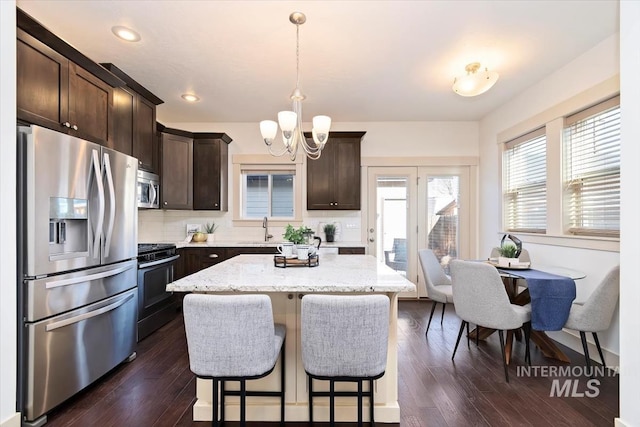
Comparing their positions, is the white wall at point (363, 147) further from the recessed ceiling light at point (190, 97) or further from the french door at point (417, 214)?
the recessed ceiling light at point (190, 97)

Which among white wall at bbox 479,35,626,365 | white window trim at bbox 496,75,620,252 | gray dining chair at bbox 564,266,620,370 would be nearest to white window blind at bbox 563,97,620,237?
white window trim at bbox 496,75,620,252

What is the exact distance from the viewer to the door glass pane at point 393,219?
4.84 m

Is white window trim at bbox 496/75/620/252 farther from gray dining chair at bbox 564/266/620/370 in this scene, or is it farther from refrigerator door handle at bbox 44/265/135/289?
refrigerator door handle at bbox 44/265/135/289

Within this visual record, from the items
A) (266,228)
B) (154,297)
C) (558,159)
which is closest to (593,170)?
(558,159)

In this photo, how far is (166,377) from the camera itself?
2434 mm

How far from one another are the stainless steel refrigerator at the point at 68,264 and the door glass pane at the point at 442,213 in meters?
3.99

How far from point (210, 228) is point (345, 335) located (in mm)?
3810

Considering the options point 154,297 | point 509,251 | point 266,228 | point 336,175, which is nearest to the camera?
point 509,251

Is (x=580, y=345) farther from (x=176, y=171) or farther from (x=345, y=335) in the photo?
(x=176, y=171)

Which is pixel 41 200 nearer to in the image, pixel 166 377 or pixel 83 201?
pixel 83 201

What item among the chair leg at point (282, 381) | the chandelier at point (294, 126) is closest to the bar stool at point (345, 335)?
the chair leg at point (282, 381)

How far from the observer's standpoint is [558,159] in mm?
3139

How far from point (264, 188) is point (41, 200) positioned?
3.18m

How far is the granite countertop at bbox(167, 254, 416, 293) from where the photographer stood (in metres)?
1.58
